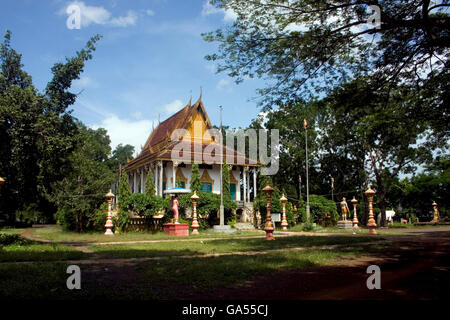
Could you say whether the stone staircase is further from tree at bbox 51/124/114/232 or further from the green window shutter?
tree at bbox 51/124/114/232

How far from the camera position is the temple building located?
26.9 metres

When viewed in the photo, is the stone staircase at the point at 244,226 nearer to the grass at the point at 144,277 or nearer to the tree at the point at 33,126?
the tree at the point at 33,126

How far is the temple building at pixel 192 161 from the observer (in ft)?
88.4

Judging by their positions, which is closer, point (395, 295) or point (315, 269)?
point (395, 295)

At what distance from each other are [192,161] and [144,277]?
70.4 feet

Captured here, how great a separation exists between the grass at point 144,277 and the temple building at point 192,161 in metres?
19.3

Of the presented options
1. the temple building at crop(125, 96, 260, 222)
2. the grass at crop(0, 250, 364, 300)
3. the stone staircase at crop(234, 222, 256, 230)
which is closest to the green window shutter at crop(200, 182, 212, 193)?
the temple building at crop(125, 96, 260, 222)

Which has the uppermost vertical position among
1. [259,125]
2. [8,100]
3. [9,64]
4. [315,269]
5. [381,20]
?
[259,125]

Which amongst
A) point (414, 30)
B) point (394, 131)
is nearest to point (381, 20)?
point (414, 30)

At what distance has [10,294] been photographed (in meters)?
4.39

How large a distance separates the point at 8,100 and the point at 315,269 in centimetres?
1040

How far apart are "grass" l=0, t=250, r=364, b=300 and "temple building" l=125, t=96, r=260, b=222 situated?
63.2 ft

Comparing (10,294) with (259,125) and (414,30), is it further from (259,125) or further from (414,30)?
(259,125)

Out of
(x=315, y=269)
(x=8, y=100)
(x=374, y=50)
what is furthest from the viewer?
(x=8, y=100)
